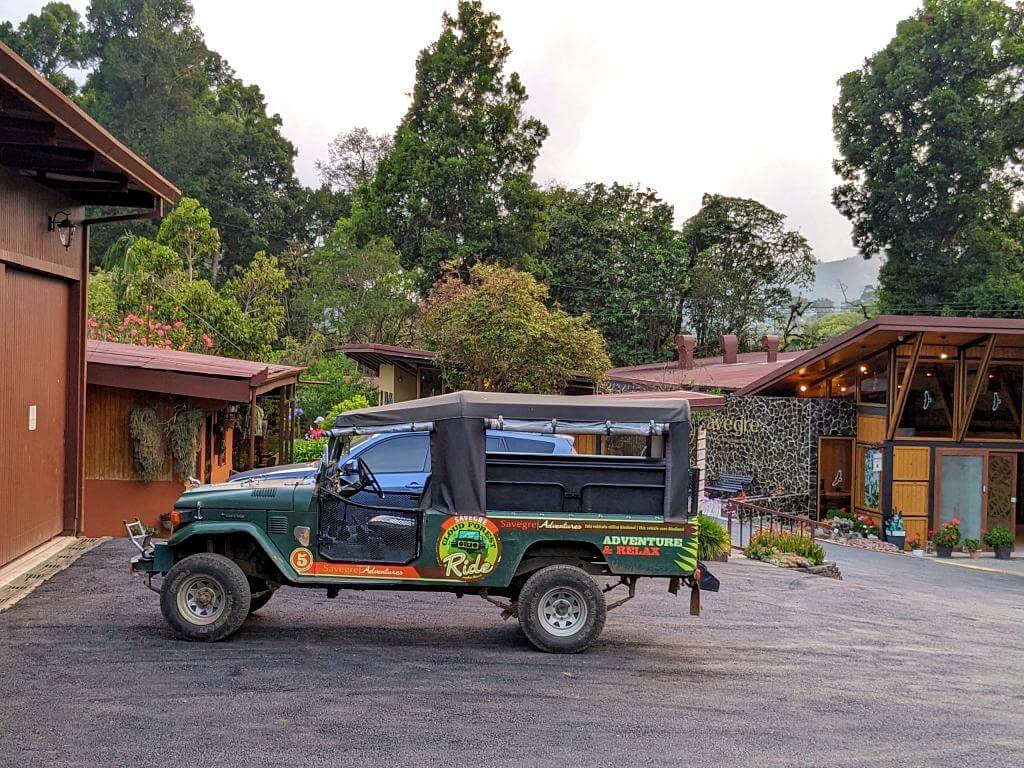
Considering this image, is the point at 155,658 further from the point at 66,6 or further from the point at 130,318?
the point at 66,6

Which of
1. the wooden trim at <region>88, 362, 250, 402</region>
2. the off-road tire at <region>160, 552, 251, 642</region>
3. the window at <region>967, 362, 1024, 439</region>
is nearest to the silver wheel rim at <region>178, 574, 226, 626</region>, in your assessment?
the off-road tire at <region>160, 552, 251, 642</region>

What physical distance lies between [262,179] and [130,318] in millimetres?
35963

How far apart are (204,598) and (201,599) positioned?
0.09 feet

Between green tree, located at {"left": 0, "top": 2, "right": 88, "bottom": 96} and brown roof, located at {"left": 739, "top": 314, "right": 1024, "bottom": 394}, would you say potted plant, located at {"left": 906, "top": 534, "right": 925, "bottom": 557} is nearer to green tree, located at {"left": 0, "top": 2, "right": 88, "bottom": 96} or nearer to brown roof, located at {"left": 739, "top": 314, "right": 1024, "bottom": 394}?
brown roof, located at {"left": 739, "top": 314, "right": 1024, "bottom": 394}

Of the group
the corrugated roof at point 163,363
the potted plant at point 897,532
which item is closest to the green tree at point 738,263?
the potted plant at point 897,532

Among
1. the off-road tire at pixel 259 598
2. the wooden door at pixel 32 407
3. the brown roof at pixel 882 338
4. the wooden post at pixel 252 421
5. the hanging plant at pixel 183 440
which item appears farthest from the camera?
the brown roof at pixel 882 338

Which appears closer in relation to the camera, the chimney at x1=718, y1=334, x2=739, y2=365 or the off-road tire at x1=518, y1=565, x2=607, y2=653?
the off-road tire at x1=518, y1=565, x2=607, y2=653

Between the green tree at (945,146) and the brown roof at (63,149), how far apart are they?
37863mm

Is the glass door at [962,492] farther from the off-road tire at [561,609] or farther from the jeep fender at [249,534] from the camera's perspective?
the jeep fender at [249,534]

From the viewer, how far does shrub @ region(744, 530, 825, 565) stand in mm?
16219

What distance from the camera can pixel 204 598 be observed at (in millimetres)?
8273

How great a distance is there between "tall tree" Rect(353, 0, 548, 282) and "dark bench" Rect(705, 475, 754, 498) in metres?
18.5

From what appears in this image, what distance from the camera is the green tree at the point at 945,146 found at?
41312 mm

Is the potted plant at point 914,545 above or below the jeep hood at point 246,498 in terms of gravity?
below
